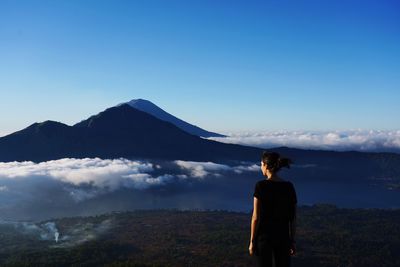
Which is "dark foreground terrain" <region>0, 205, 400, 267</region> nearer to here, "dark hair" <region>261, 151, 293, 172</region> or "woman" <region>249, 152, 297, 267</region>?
"woman" <region>249, 152, 297, 267</region>

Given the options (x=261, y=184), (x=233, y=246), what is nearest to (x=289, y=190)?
(x=261, y=184)

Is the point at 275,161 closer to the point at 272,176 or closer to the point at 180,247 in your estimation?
the point at 272,176

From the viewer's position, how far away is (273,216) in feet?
33.3

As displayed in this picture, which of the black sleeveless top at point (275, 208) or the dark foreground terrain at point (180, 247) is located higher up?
the black sleeveless top at point (275, 208)

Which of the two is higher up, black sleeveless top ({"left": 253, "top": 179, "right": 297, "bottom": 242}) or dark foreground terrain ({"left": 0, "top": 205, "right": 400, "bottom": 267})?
black sleeveless top ({"left": 253, "top": 179, "right": 297, "bottom": 242})

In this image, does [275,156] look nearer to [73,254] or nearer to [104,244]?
[73,254]

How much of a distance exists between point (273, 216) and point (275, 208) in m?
0.19

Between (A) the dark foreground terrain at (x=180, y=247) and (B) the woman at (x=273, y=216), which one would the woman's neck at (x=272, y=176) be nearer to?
(B) the woman at (x=273, y=216)

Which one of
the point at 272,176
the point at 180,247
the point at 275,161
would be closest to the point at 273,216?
the point at 272,176

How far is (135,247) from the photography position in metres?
155

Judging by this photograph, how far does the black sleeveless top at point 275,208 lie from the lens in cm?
996

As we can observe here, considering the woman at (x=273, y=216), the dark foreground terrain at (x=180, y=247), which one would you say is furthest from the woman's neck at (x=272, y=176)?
the dark foreground terrain at (x=180, y=247)

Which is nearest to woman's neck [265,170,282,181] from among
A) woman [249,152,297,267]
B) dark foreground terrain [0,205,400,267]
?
woman [249,152,297,267]

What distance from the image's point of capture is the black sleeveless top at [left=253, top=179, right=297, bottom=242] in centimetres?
996
